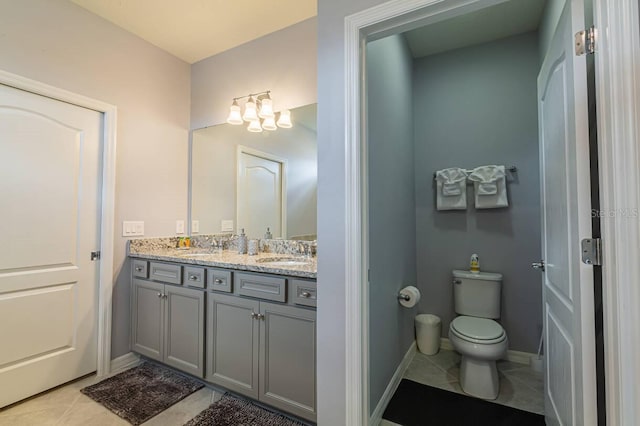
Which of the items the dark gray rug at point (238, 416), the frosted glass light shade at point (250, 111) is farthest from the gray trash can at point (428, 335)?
the frosted glass light shade at point (250, 111)

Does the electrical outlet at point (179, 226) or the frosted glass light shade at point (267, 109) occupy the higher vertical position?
the frosted glass light shade at point (267, 109)

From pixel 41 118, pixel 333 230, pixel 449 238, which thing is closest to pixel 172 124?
pixel 41 118

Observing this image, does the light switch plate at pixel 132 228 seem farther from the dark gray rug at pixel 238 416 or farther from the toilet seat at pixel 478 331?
the toilet seat at pixel 478 331

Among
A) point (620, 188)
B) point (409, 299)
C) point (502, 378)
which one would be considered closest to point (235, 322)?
point (409, 299)

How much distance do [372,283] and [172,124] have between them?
93.2 inches

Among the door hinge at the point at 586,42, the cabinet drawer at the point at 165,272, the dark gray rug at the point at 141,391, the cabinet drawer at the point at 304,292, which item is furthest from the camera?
the cabinet drawer at the point at 165,272

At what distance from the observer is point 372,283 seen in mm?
1666

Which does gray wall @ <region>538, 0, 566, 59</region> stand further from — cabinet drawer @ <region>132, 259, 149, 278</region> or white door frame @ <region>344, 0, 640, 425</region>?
cabinet drawer @ <region>132, 259, 149, 278</region>

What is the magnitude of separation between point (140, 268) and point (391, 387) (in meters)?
2.11

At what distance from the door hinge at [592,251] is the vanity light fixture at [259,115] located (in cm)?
199

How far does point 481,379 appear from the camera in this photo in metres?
1.90

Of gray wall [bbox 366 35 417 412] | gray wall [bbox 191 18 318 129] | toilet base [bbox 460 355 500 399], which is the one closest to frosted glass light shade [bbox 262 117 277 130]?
gray wall [bbox 191 18 318 129]

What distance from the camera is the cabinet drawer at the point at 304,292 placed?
1.52m

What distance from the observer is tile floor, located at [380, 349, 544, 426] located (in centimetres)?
185
